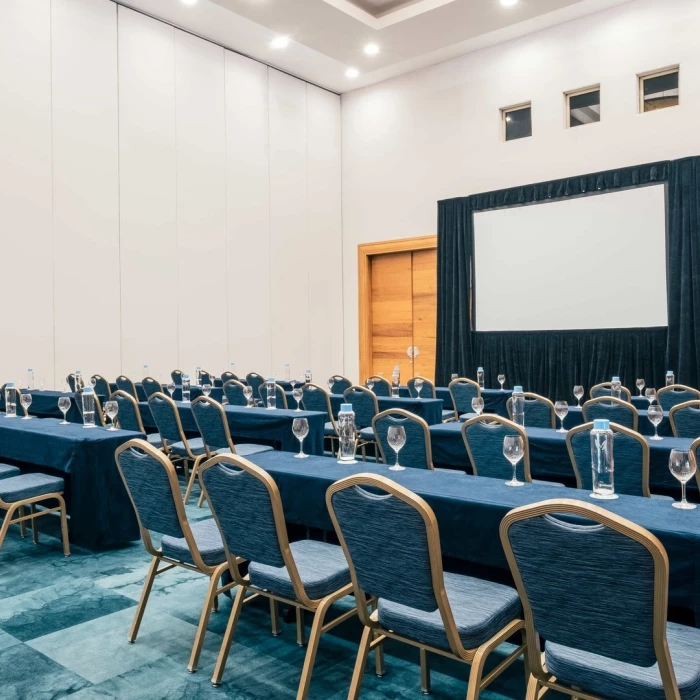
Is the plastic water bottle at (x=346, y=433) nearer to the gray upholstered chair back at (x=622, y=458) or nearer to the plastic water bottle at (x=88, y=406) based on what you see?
the gray upholstered chair back at (x=622, y=458)

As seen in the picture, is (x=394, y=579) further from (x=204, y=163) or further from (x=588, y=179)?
(x=204, y=163)

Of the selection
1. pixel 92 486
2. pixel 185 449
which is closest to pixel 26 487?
pixel 92 486

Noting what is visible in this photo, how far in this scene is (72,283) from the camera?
8.76 m

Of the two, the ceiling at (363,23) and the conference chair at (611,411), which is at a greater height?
the ceiling at (363,23)

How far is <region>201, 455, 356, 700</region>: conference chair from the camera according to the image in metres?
2.27

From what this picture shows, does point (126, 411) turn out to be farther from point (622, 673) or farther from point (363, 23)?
point (363, 23)

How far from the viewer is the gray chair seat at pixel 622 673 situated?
1.66m

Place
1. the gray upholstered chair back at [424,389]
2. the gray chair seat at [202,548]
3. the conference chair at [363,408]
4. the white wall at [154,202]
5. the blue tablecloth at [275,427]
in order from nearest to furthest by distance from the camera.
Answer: the gray chair seat at [202,548] → the blue tablecloth at [275,427] → the conference chair at [363,408] → the gray upholstered chair back at [424,389] → the white wall at [154,202]

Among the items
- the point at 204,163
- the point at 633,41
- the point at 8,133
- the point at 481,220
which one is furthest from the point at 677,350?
the point at 8,133

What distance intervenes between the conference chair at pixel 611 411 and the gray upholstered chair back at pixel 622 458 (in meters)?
1.12

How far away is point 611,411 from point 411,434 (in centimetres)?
143

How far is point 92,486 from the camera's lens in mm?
4176

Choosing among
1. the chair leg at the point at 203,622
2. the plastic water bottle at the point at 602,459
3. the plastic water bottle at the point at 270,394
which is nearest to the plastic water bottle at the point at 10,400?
the plastic water bottle at the point at 270,394

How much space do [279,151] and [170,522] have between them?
9.77 m
